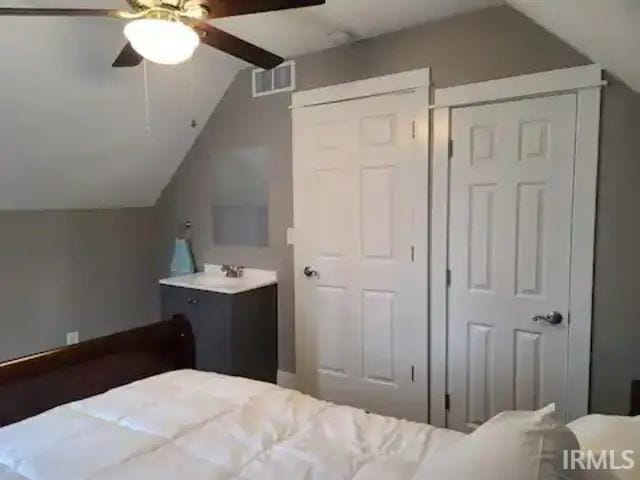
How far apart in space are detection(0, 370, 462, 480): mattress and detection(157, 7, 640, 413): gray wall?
4.41ft

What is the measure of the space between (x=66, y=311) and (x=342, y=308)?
2.11 meters

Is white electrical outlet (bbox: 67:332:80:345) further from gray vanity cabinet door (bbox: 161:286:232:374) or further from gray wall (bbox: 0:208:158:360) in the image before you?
gray vanity cabinet door (bbox: 161:286:232:374)

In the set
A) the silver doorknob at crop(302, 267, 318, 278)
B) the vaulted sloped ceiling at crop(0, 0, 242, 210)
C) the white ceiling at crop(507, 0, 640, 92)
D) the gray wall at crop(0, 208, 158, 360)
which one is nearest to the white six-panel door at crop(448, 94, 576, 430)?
the white ceiling at crop(507, 0, 640, 92)

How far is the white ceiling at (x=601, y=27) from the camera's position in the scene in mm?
1483

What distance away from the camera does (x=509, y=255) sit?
266 cm

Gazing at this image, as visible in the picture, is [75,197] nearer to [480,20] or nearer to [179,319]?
[179,319]

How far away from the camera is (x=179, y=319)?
2.66 meters

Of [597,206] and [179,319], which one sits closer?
[597,206]

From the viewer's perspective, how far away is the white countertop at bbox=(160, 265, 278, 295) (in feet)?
11.1

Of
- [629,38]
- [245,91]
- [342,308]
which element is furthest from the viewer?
[245,91]

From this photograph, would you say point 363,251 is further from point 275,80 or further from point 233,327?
point 275,80

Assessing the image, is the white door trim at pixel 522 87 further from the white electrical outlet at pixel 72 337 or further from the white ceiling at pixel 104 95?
the white electrical outlet at pixel 72 337

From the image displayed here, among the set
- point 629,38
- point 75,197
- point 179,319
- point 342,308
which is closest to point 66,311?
point 75,197

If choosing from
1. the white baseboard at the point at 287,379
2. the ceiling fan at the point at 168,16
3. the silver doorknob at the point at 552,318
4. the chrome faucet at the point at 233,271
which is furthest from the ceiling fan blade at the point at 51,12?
the white baseboard at the point at 287,379
